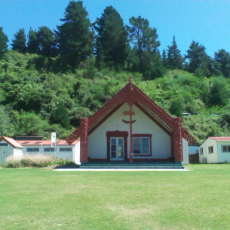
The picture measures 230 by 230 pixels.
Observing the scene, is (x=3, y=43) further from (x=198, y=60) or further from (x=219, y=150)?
(x=219, y=150)

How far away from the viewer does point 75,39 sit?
69.2 metres

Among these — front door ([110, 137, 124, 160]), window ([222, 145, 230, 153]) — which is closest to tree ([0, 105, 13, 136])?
front door ([110, 137, 124, 160])

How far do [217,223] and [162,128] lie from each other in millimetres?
18503

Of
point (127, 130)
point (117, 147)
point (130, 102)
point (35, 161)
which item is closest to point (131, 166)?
point (117, 147)

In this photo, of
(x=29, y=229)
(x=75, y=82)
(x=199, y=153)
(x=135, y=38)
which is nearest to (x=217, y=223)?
(x=29, y=229)

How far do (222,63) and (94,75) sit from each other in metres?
36.7

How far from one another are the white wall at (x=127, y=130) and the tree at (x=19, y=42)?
216 ft

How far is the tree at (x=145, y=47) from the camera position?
71625mm

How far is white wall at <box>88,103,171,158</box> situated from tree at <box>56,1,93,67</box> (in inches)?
1875

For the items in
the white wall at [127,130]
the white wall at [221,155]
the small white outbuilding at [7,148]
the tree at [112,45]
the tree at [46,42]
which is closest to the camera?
the white wall at [127,130]

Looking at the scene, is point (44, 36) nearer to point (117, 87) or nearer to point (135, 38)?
point (135, 38)

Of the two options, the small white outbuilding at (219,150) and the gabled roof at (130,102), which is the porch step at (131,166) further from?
the small white outbuilding at (219,150)

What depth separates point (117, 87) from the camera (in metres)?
60.0

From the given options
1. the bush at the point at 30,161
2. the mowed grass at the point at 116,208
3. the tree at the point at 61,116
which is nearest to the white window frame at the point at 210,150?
the bush at the point at 30,161
